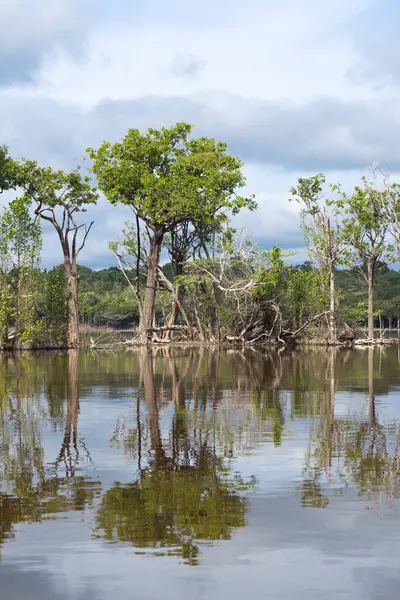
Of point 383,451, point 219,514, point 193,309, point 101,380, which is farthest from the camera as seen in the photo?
point 193,309

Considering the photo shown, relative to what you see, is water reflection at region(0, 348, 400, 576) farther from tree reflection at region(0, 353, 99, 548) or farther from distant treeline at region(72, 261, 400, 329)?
distant treeline at region(72, 261, 400, 329)

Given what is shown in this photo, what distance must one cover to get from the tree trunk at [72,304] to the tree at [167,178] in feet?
14.9

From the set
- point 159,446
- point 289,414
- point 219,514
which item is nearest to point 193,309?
point 289,414

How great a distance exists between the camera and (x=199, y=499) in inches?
302

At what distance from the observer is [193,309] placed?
51.6 metres

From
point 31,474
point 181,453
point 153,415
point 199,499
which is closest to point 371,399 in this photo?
point 153,415

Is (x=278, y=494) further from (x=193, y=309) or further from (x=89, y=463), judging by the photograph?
(x=193, y=309)

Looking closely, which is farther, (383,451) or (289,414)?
(289,414)

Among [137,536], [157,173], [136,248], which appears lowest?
[137,536]

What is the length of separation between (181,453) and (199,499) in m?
2.53

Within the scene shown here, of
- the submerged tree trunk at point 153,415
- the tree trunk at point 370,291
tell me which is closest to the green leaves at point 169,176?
the tree trunk at point 370,291

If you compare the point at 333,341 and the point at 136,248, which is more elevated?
the point at 136,248

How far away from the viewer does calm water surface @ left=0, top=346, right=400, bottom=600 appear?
551 centimetres

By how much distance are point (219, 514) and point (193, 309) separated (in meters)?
44.5
